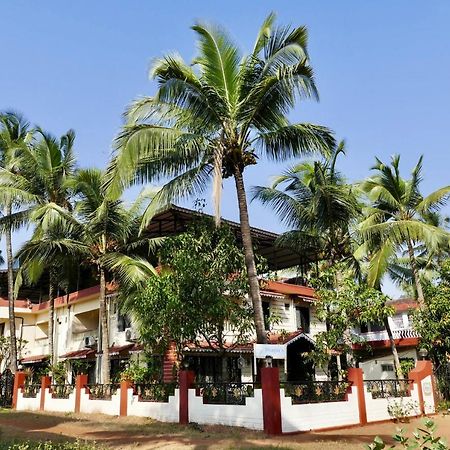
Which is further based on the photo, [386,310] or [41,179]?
[41,179]

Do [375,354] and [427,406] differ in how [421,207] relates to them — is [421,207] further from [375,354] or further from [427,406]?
[375,354]

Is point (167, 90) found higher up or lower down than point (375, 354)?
higher up

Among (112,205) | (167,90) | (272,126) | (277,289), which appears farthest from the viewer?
(277,289)

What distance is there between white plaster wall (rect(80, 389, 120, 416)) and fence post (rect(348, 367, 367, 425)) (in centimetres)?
789

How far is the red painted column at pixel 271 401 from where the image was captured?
492 inches

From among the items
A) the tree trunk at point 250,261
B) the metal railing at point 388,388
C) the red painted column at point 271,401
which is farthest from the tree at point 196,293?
the metal railing at point 388,388

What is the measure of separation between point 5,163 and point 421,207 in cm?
1884

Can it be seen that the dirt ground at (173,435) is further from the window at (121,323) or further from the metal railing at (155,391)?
the window at (121,323)

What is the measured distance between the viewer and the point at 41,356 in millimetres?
31484

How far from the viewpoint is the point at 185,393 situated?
1509 cm

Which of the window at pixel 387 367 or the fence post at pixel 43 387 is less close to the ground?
the window at pixel 387 367

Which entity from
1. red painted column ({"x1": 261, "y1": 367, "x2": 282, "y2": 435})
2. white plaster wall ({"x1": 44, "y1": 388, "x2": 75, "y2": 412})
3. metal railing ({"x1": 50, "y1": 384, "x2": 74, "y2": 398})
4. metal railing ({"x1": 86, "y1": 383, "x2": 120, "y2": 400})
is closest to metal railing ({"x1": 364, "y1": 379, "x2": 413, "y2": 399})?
red painted column ({"x1": 261, "y1": 367, "x2": 282, "y2": 435})

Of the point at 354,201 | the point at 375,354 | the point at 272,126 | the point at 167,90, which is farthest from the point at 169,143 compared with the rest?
the point at 375,354

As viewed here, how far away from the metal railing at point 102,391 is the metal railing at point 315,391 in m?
7.69
